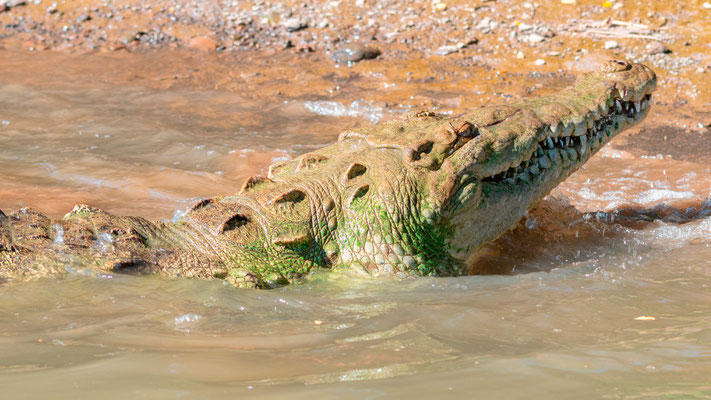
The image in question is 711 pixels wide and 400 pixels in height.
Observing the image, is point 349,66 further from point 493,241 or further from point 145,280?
point 145,280

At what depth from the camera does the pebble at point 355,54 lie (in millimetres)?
9445

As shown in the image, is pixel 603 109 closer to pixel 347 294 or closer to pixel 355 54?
pixel 347 294

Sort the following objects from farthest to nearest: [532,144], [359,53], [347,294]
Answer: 1. [359,53]
2. [532,144]
3. [347,294]

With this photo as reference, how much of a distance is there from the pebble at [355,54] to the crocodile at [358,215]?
5.13 metres

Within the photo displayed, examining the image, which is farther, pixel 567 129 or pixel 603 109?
pixel 603 109

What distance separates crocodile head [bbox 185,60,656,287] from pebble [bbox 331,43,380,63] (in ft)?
17.0

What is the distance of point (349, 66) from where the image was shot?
30.6 feet

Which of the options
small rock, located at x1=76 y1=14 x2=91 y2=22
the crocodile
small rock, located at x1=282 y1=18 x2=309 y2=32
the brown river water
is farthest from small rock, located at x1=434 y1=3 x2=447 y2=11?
the crocodile

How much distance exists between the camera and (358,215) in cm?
400

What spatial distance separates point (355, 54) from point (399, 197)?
5827mm

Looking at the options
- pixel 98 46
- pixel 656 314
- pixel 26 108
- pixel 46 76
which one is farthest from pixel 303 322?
pixel 98 46

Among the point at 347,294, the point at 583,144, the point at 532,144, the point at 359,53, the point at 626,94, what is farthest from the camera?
the point at 359,53

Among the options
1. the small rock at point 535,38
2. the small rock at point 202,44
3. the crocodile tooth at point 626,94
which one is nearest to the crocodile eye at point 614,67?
the crocodile tooth at point 626,94

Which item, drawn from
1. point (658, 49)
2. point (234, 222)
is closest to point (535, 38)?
point (658, 49)
